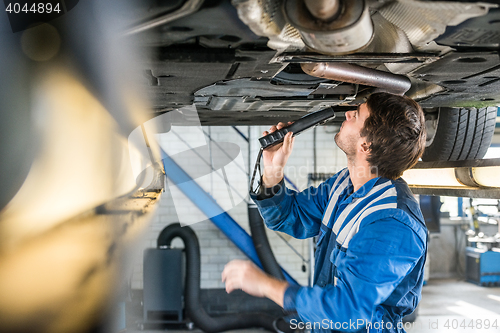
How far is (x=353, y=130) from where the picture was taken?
1.26 m

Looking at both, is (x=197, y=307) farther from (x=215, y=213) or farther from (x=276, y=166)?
(x=276, y=166)

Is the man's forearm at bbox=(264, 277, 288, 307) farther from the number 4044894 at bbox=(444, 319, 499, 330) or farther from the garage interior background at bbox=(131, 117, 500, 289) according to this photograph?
the number 4044894 at bbox=(444, 319, 499, 330)

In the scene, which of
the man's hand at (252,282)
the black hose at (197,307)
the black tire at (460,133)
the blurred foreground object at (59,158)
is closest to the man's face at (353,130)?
the man's hand at (252,282)

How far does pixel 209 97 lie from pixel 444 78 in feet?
2.52

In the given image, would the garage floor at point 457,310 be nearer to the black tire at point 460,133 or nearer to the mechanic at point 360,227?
the black tire at point 460,133

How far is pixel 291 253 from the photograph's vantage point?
490cm

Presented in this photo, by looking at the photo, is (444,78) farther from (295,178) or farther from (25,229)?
(295,178)

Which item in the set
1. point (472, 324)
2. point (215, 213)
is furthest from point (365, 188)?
point (472, 324)

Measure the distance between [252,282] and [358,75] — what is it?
65 cm

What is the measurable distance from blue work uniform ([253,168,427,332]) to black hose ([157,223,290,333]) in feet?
11.1

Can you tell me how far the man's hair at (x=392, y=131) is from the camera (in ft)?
3.81

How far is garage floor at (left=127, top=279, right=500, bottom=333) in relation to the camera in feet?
14.6

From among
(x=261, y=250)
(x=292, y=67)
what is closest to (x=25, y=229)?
(x=292, y=67)

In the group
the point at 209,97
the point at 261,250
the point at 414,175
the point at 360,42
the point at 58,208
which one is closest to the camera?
the point at 360,42
